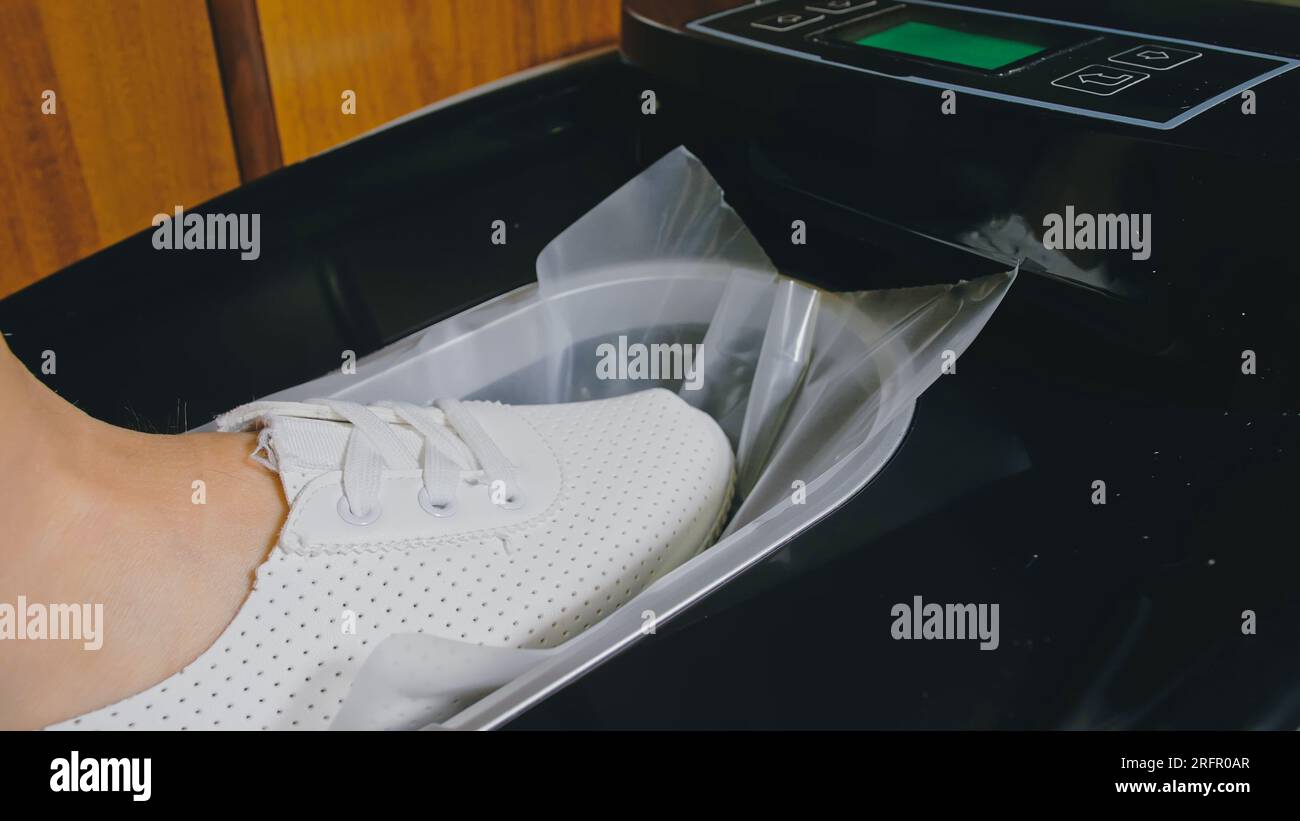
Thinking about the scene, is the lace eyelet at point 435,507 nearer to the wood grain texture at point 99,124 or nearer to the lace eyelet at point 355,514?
the lace eyelet at point 355,514

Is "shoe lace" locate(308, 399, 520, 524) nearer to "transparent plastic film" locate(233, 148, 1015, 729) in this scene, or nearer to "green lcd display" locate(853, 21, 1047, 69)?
"transparent plastic film" locate(233, 148, 1015, 729)

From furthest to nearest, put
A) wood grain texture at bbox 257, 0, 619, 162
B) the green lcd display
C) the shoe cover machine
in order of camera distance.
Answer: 1. wood grain texture at bbox 257, 0, 619, 162
2. the green lcd display
3. the shoe cover machine

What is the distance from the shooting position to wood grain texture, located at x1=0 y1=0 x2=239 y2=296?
851mm

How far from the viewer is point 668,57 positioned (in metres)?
0.54

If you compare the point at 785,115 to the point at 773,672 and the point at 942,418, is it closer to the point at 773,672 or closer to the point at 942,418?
the point at 942,418

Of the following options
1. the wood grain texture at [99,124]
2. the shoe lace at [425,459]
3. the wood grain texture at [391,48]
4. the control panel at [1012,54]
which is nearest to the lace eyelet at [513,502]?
the shoe lace at [425,459]

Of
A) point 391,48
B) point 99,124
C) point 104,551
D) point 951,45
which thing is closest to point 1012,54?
point 951,45

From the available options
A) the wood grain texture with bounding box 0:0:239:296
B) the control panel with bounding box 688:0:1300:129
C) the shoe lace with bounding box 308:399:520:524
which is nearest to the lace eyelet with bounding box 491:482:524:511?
the shoe lace with bounding box 308:399:520:524

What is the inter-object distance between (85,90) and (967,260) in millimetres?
785

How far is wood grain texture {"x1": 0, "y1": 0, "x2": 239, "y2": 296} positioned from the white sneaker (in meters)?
0.60

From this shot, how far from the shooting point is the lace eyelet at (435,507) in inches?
16.2

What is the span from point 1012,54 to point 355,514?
36cm

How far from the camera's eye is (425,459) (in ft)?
1.41

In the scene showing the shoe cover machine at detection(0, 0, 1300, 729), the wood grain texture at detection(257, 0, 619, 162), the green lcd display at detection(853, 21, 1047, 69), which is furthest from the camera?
the wood grain texture at detection(257, 0, 619, 162)
